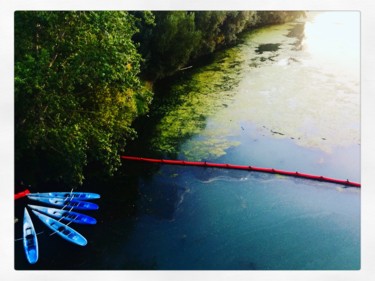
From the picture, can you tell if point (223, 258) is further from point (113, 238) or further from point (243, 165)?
point (243, 165)

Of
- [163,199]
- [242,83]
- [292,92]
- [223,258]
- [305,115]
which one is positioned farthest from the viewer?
[242,83]

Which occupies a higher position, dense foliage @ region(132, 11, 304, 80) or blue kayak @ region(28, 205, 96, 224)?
dense foliage @ region(132, 11, 304, 80)

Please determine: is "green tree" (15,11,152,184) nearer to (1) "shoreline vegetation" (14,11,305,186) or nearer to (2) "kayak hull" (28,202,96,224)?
(1) "shoreline vegetation" (14,11,305,186)

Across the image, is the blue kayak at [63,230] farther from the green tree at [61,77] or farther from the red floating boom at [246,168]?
the red floating boom at [246,168]

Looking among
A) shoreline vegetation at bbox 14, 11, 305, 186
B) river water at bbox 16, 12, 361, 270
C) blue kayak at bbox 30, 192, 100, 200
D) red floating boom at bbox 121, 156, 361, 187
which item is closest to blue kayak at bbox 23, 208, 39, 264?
river water at bbox 16, 12, 361, 270

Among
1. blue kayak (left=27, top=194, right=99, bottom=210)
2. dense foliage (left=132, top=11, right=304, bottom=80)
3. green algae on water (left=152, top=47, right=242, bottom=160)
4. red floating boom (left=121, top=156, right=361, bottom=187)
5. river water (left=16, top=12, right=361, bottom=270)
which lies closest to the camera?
river water (left=16, top=12, right=361, bottom=270)

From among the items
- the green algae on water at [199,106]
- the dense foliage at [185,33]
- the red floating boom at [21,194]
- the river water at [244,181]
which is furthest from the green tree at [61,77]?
the dense foliage at [185,33]
